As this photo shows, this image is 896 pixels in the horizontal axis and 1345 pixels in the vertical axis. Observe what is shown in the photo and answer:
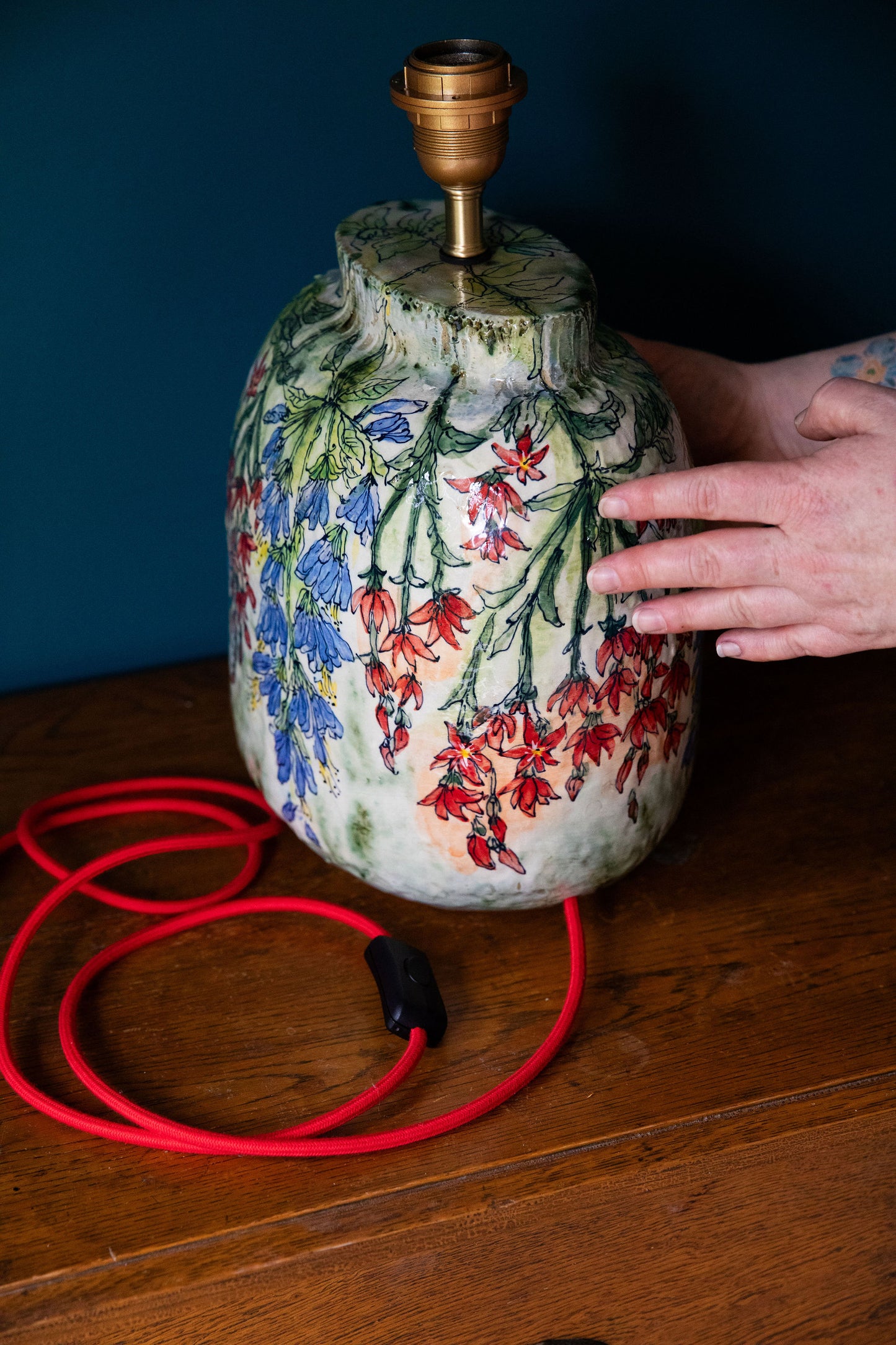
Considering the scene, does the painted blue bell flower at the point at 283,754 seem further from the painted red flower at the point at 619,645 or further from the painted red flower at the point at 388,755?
the painted red flower at the point at 619,645

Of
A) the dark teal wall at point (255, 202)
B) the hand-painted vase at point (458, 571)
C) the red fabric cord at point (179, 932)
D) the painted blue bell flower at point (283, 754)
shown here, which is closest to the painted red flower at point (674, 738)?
the hand-painted vase at point (458, 571)

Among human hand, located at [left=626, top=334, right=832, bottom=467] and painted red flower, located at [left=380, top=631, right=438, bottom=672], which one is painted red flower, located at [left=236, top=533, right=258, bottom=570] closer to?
painted red flower, located at [left=380, top=631, right=438, bottom=672]

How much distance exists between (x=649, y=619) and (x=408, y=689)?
121 millimetres

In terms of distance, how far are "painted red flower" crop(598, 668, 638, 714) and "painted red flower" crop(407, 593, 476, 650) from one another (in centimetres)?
8

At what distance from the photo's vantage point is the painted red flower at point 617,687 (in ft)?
1.96

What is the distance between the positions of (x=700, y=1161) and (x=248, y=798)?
1.19ft

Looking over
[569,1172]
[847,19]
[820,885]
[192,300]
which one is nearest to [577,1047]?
[569,1172]

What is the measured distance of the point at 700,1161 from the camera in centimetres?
59

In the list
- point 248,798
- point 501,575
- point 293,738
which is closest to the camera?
point 501,575

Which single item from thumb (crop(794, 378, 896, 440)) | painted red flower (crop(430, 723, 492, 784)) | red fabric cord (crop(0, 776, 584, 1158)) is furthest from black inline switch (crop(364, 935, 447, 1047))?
thumb (crop(794, 378, 896, 440))

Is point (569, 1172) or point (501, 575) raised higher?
point (501, 575)

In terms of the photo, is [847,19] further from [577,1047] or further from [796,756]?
[577,1047]

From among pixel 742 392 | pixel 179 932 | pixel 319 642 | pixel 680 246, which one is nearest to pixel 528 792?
pixel 319 642

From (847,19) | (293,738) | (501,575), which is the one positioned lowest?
(293,738)
